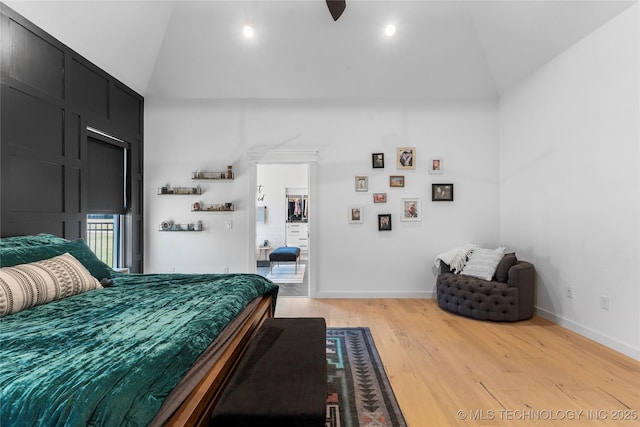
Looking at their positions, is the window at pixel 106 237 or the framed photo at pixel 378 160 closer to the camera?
the window at pixel 106 237

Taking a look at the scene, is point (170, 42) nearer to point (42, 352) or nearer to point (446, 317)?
point (42, 352)

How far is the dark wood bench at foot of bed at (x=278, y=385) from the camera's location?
1.06 metres

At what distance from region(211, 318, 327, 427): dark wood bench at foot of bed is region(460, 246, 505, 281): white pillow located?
8.94 ft

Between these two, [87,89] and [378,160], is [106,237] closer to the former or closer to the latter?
[87,89]

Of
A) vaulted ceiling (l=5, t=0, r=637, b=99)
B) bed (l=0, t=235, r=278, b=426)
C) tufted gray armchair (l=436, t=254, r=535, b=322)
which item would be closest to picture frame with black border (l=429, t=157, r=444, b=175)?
vaulted ceiling (l=5, t=0, r=637, b=99)

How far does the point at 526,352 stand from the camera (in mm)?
2627

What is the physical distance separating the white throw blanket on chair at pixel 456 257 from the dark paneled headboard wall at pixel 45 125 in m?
4.47

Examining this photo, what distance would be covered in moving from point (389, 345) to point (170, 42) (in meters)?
4.55

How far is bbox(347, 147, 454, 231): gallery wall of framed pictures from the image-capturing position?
4.39 metres

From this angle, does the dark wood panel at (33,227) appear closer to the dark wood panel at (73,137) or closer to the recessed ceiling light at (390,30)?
the dark wood panel at (73,137)

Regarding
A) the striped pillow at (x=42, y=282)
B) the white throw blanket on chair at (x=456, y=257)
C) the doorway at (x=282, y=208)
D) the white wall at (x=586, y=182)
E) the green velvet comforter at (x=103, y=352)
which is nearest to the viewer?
the green velvet comforter at (x=103, y=352)

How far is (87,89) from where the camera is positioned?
130 inches

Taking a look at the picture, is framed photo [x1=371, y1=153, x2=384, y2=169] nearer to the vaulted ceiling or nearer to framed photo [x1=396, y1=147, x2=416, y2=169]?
framed photo [x1=396, y1=147, x2=416, y2=169]

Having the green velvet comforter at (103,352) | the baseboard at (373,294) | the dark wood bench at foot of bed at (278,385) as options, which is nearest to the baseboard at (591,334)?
the baseboard at (373,294)
